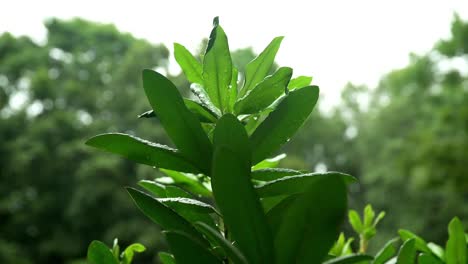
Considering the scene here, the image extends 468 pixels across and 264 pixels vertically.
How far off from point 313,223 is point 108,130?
1196 cm

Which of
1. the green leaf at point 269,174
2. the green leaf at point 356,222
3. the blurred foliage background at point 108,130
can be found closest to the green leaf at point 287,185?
the green leaf at point 269,174

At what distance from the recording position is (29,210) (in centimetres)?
1123

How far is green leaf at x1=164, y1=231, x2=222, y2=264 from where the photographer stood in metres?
0.31

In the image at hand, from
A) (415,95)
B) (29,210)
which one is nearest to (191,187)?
→ (29,210)

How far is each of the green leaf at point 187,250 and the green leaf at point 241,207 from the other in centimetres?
3

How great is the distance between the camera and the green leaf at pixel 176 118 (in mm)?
344

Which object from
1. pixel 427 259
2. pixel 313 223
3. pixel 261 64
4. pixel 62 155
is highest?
pixel 62 155

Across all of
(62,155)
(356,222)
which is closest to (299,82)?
(356,222)

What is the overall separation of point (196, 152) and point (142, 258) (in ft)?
37.0

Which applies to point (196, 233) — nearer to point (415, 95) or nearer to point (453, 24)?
point (453, 24)

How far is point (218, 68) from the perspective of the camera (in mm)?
390

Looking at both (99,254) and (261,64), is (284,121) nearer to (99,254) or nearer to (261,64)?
(261,64)

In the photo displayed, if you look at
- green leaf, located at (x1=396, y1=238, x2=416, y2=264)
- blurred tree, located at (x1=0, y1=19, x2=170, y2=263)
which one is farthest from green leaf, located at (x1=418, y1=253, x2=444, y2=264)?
blurred tree, located at (x1=0, y1=19, x2=170, y2=263)

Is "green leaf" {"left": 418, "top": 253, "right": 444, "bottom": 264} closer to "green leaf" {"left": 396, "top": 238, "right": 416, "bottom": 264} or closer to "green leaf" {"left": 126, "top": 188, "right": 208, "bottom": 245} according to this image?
"green leaf" {"left": 396, "top": 238, "right": 416, "bottom": 264}
